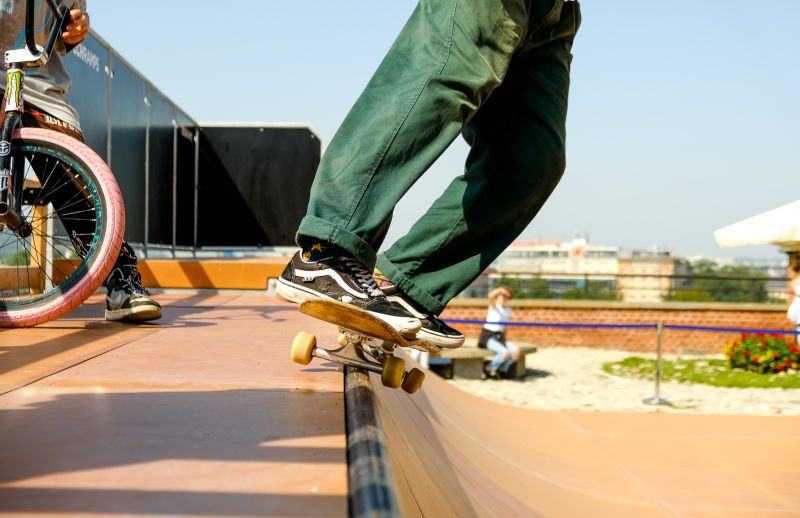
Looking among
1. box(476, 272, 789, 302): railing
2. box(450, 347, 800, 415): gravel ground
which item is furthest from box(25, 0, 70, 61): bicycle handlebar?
box(476, 272, 789, 302): railing

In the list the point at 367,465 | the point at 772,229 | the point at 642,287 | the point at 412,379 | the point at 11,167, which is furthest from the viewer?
the point at 642,287

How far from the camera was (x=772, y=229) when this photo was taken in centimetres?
1212

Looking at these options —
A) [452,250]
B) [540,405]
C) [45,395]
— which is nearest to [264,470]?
[45,395]

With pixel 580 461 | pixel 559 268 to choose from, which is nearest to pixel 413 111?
pixel 580 461

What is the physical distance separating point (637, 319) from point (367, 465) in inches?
768

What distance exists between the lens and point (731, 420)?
516 cm

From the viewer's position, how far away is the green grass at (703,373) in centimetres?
1238

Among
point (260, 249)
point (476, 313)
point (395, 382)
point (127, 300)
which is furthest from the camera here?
point (476, 313)

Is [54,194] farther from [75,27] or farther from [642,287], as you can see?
[642,287]

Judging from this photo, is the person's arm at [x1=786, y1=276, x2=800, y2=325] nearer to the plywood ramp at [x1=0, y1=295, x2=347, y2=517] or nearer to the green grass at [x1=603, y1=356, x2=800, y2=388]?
the green grass at [x1=603, y1=356, x2=800, y2=388]

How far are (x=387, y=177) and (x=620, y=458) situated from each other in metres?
2.63

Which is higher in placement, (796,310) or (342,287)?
(342,287)

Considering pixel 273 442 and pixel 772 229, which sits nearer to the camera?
pixel 273 442

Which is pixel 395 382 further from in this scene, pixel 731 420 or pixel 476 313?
pixel 476 313
